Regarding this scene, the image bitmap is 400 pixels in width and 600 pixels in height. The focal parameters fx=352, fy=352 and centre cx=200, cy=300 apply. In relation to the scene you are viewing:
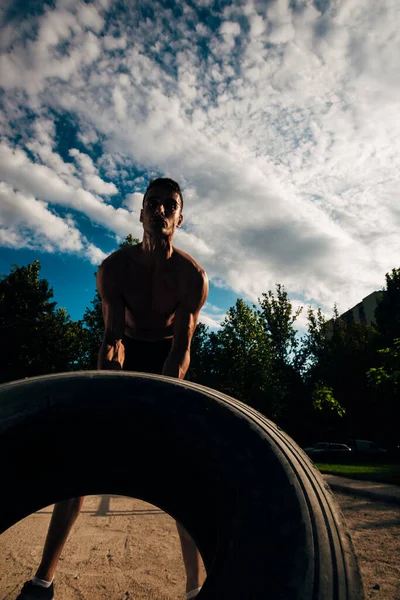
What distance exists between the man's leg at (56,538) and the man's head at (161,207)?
1.88 meters

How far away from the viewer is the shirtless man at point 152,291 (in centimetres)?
262

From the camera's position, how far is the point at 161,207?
274 cm

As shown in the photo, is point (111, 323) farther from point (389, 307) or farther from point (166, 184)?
point (389, 307)

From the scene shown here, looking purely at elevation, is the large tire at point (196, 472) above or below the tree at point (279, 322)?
below

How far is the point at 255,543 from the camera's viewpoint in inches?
31.5

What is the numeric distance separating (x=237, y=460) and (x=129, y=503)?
4574mm

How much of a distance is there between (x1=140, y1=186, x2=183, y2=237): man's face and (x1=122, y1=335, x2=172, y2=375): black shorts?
0.89 m

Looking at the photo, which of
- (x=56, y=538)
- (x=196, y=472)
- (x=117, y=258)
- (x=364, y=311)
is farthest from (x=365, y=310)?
(x=196, y=472)

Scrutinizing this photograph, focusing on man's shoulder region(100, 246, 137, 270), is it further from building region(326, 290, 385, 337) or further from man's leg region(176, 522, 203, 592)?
building region(326, 290, 385, 337)

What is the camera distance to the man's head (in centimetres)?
273

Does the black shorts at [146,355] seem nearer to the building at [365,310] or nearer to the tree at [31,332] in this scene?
the tree at [31,332]

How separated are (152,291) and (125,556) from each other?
2.04 meters

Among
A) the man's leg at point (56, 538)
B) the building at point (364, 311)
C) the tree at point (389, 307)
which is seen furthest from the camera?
the building at point (364, 311)

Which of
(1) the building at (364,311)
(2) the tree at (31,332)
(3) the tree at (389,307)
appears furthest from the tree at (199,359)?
(1) the building at (364,311)
